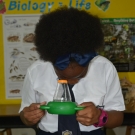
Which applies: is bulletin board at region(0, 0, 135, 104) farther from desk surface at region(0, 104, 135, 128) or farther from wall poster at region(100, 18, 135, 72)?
desk surface at region(0, 104, 135, 128)

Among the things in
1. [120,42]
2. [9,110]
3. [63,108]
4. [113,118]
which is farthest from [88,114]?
[120,42]

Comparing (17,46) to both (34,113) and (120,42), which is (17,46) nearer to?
(120,42)

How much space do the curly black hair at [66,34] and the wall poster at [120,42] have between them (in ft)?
4.53

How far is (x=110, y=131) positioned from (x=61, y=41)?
1.79m

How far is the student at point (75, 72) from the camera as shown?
996 millimetres

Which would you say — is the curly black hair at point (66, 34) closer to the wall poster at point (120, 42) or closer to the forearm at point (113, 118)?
the forearm at point (113, 118)

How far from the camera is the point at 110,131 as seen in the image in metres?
2.59

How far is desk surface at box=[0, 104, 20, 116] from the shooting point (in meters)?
2.03

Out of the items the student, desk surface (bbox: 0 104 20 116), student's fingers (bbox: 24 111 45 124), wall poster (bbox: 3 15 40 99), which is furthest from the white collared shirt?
wall poster (bbox: 3 15 40 99)

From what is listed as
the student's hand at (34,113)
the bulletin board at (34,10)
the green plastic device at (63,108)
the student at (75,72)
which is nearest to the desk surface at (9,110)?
the bulletin board at (34,10)

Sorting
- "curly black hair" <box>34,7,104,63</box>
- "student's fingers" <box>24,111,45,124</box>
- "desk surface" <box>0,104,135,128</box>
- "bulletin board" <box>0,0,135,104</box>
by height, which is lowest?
"desk surface" <box>0,104,135,128</box>

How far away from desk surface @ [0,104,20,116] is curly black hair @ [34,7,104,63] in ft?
3.57

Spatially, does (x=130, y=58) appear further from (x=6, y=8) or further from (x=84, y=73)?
A: (x=84, y=73)

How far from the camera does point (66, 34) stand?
987 millimetres
